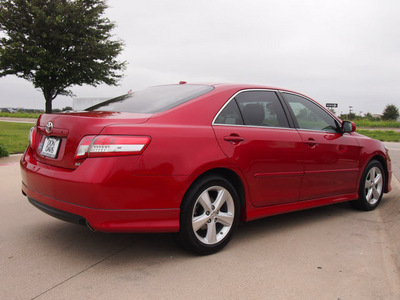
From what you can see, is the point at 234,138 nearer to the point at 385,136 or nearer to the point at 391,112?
the point at 385,136

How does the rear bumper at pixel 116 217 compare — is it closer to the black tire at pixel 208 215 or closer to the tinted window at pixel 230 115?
the black tire at pixel 208 215

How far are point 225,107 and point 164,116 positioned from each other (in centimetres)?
69

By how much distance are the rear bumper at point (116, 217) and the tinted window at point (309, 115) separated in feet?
6.51

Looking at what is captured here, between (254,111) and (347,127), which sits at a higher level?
(254,111)

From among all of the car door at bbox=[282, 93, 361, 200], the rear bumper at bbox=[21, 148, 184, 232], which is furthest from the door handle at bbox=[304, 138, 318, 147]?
the rear bumper at bbox=[21, 148, 184, 232]

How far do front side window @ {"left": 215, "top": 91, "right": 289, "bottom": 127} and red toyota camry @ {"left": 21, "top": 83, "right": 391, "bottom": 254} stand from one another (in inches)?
0.5

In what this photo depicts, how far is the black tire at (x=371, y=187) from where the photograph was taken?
4.97 metres

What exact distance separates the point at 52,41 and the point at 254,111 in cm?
2094

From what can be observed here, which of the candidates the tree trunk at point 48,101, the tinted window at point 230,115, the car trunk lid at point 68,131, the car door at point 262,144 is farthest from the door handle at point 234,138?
the tree trunk at point 48,101

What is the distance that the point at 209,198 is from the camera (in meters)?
3.22

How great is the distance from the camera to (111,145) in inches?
109

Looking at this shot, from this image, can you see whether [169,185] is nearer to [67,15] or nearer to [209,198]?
[209,198]

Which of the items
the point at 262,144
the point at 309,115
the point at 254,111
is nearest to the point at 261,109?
the point at 254,111

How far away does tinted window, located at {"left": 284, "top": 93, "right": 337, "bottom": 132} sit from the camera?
14.0ft
